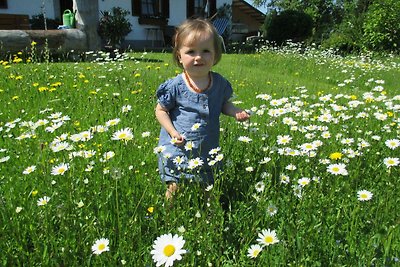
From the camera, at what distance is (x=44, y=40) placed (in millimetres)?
9195

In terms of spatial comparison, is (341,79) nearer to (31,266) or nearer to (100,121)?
(100,121)

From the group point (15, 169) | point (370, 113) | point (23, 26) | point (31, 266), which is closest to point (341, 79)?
point (370, 113)

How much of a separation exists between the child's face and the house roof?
2869 cm

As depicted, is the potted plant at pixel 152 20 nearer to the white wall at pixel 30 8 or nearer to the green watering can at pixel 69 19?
the white wall at pixel 30 8

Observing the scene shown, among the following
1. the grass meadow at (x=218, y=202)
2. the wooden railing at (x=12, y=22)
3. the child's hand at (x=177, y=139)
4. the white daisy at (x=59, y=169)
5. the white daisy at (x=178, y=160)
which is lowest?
Result: the grass meadow at (x=218, y=202)

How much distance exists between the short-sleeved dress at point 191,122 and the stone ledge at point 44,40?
6375 mm

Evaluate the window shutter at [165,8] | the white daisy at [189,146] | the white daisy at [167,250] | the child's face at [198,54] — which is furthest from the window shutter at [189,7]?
the white daisy at [167,250]

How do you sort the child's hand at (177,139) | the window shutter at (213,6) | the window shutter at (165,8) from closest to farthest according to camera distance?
the child's hand at (177,139)
the window shutter at (165,8)
the window shutter at (213,6)

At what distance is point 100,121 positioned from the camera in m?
3.49

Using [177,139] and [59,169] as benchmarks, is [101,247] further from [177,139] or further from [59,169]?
[177,139]

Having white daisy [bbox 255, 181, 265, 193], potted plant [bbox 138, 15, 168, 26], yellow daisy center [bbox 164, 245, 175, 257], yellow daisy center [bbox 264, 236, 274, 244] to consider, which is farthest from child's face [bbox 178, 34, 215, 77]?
potted plant [bbox 138, 15, 168, 26]

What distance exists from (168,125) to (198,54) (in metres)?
0.43

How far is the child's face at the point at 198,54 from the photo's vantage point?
7.36ft

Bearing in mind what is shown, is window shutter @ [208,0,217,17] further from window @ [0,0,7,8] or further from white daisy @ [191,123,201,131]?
white daisy @ [191,123,201,131]
